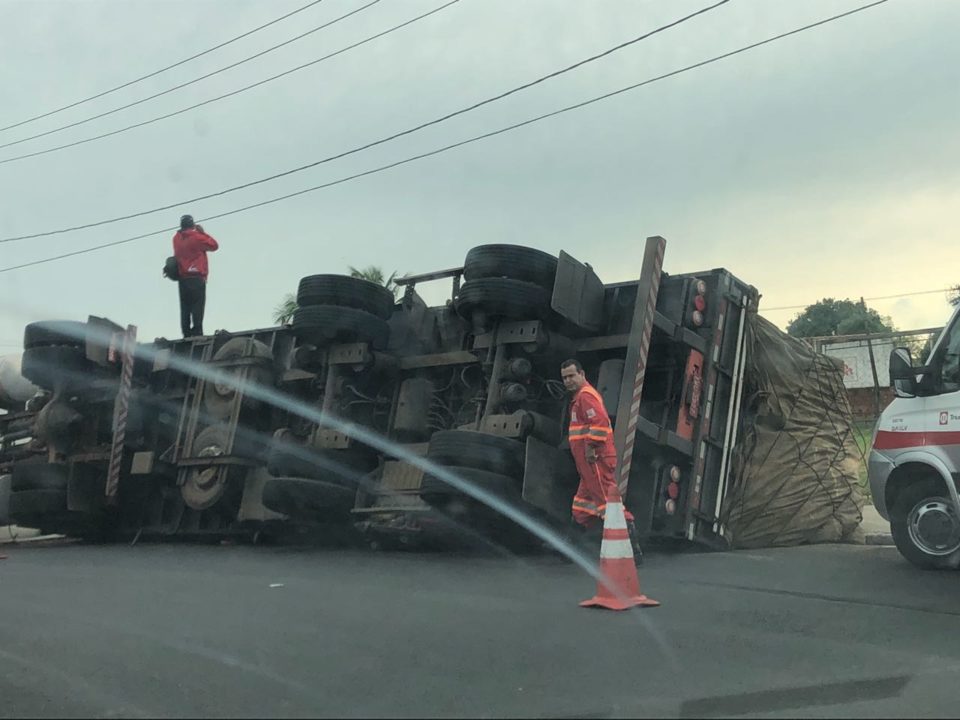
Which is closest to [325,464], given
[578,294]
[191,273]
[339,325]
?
[339,325]

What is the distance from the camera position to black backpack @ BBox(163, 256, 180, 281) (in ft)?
42.1

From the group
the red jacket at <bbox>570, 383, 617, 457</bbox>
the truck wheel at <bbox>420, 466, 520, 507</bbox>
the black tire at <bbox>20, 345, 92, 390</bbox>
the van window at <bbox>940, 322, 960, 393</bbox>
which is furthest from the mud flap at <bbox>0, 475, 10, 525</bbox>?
the van window at <bbox>940, 322, 960, 393</bbox>

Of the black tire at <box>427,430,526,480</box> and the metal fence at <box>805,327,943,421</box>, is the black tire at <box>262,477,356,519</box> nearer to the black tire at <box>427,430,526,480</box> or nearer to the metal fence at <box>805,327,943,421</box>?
the black tire at <box>427,430,526,480</box>

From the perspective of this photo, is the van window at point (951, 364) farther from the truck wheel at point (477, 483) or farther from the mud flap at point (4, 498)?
the mud flap at point (4, 498)

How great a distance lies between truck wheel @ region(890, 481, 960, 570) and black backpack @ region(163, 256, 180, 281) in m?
8.84

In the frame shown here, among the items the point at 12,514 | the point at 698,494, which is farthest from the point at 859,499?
the point at 12,514

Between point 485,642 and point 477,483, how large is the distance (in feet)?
9.40

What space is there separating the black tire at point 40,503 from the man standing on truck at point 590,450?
→ 7.70m

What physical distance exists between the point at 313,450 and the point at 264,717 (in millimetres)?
5835

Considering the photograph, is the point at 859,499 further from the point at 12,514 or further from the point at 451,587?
the point at 12,514

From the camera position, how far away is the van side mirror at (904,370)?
7672 millimetres

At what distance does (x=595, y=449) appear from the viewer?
754 cm

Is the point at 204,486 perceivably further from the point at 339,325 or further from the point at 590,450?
the point at 590,450

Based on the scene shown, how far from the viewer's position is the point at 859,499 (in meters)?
10.5
